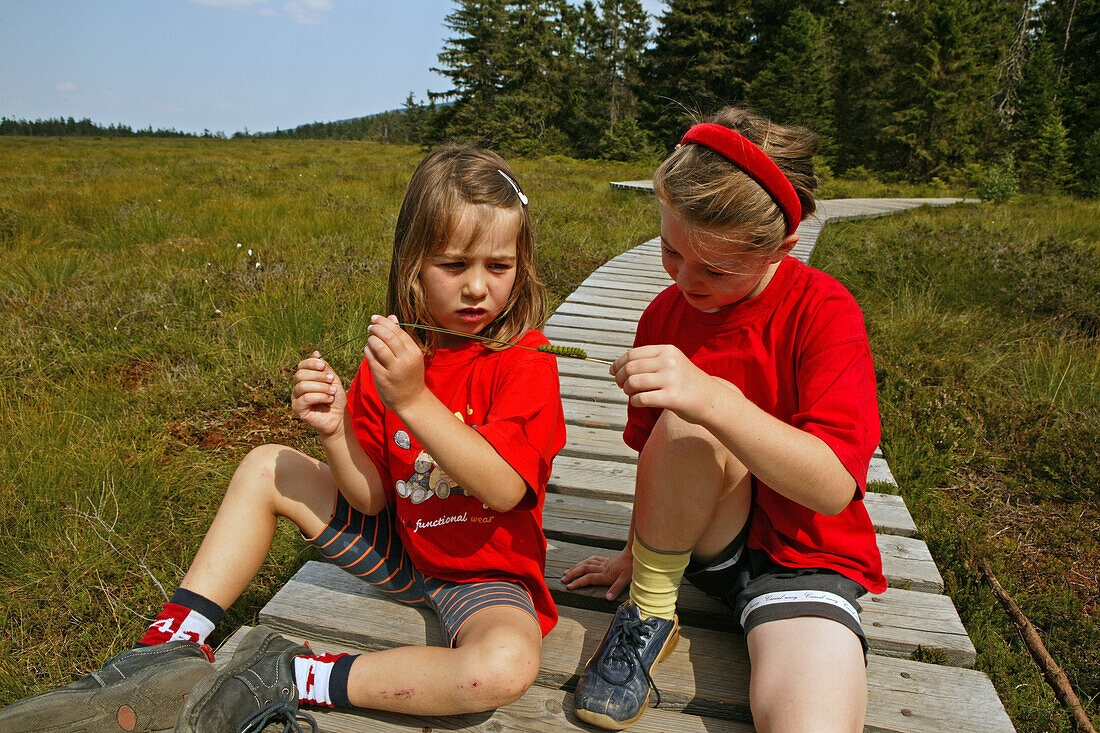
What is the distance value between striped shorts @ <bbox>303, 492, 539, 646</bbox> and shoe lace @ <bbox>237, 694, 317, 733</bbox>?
14.6 inches

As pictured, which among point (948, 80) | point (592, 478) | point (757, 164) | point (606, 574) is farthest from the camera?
point (948, 80)

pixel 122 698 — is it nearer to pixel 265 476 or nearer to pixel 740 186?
pixel 265 476

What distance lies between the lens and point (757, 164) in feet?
4.92

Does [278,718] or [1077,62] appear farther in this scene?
[1077,62]

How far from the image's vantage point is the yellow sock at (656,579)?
5.60ft

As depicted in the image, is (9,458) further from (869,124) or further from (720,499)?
(869,124)

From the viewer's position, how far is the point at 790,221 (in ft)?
A: 5.11

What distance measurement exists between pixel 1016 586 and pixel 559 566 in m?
1.69

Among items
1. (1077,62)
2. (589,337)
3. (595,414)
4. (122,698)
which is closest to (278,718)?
(122,698)

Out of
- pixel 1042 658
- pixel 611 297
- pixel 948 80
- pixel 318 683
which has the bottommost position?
pixel 1042 658

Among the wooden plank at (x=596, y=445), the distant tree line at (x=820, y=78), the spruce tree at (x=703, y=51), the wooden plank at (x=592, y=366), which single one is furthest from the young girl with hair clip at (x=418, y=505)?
the spruce tree at (x=703, y=51)

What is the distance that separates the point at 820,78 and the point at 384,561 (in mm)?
38467

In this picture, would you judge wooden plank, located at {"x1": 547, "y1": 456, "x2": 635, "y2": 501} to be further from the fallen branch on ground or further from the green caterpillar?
the fallen branch on ground

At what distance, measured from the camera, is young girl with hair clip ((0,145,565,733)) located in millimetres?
1462
